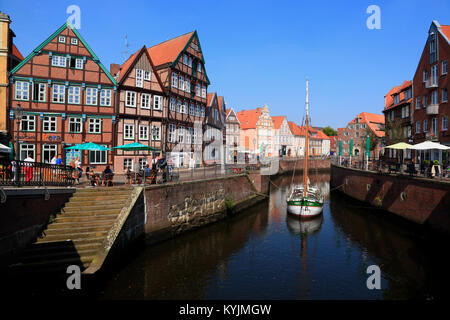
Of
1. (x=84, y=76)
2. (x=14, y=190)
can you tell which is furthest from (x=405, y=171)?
(x=84, y=76)

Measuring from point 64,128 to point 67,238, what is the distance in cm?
1589

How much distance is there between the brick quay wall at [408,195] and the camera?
662 inches

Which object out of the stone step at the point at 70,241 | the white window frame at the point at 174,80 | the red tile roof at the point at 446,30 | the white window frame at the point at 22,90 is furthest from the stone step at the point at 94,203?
the red tile roof at the point at 446,30

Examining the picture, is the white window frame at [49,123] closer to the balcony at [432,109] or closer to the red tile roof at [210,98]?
the red tile roof at [210,98]

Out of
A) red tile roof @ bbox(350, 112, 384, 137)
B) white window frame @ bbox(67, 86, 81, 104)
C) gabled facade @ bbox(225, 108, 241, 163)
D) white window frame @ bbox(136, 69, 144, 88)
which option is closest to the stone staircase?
white window frame @ bbox(67, 86, 81, 104)

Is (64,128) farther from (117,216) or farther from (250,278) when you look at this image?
(250,278)

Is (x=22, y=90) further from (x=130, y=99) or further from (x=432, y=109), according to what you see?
(x=432, y=109)

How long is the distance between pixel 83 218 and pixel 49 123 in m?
15.3

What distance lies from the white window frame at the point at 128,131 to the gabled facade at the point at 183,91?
399 cm

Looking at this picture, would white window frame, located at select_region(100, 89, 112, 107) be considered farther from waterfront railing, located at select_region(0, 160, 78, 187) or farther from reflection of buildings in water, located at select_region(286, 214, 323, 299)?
reflection of buildings in water, located at select_region(286, 214, 323, 299)

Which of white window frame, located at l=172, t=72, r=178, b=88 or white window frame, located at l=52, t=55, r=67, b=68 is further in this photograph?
white window frame, located at l=172, t=72, r=178, b=88

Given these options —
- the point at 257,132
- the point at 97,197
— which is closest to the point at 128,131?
the point at 97,197

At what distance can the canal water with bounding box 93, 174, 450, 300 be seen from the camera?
435 inches

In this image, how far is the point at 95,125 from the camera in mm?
25406
